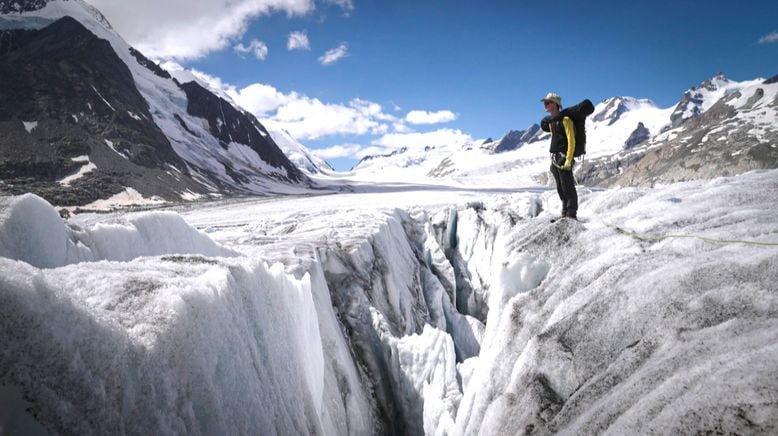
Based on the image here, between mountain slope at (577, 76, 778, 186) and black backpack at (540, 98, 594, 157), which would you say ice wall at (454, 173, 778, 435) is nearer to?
black backpack at (540, 98, 594, 157)

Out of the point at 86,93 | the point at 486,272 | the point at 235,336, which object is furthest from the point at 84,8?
the point at 235,336

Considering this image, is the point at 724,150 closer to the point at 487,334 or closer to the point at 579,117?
the point at 579,117

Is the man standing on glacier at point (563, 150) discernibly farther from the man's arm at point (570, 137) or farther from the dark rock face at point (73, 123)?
the dark rock face at point (73, 123)

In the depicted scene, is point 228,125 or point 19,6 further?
point 228,125

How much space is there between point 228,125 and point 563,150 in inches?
4597

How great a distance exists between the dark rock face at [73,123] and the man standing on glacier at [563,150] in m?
49.3

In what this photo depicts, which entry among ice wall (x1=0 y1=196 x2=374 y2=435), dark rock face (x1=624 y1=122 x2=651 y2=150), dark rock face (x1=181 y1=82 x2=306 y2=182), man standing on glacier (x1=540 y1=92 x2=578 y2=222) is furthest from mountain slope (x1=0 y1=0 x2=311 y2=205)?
dark rock face (x1=624 y1=122 x2=651 y2=150)

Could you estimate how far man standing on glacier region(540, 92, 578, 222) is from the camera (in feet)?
19.3

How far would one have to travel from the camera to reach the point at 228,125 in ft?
364

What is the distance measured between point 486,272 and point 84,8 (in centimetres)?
12198

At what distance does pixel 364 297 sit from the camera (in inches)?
408

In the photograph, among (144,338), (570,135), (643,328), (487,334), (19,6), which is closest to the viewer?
(144,338)

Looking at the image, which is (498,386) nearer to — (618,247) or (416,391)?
(618,247)

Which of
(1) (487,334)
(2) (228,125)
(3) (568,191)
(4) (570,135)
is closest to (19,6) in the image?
(2) (228,125)
